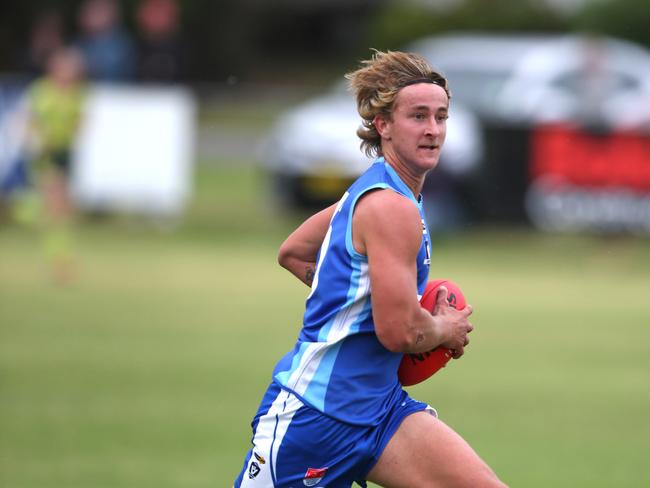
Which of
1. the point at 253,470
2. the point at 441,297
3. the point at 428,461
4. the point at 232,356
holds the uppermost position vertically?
the point at 441,297

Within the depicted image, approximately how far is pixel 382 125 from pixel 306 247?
71 centimetres

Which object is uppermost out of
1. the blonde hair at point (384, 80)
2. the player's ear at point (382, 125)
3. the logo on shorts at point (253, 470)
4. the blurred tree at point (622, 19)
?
the blurred tree at point (622, 19)

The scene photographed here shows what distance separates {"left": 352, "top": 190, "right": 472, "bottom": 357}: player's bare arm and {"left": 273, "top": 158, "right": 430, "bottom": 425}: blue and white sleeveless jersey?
0.10 metres

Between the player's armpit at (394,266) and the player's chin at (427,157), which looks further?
the player's chin at (427,157)

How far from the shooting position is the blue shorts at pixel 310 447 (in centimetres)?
512

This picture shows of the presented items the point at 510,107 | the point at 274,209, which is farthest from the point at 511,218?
the point at 274,209

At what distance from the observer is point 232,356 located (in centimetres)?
1140

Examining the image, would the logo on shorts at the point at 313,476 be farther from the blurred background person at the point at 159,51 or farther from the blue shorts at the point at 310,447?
the blurred background person at the point at 159,51

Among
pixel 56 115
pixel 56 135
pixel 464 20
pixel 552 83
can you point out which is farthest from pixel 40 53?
pixel 464 20

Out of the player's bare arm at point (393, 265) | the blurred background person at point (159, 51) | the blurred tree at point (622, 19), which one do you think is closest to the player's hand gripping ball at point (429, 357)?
the player's bare arm at point (393, 265)

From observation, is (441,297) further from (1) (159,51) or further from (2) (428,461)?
(1) (159,51)

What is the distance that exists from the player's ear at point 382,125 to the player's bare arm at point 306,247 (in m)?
0.48

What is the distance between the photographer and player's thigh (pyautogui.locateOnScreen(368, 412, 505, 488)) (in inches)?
199

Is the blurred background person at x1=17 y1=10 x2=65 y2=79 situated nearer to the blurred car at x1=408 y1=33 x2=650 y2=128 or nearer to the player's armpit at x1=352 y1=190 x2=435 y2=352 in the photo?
the blurred car at x1=408 y1=33 x2=650 y2=128
